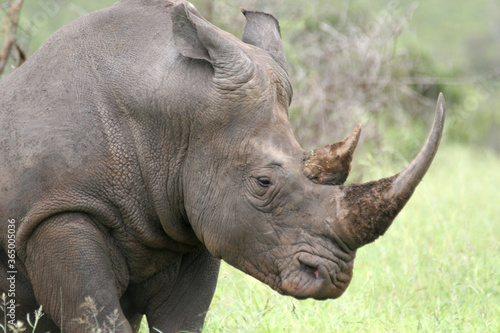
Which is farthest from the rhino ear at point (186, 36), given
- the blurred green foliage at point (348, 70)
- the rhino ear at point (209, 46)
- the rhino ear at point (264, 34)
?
the blurred green foliage at point (348, 70)

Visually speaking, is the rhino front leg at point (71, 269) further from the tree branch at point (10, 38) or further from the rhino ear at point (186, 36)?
the tree branch at point (10, 38)

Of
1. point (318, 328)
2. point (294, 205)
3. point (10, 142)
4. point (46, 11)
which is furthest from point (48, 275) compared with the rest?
point (46, 11)

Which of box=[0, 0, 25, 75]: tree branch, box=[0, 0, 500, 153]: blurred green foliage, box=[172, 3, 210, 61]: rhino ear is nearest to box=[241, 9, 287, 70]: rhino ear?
box=[172, 3, 210, 61]: rhino ear

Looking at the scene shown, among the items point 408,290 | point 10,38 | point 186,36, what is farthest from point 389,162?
point 186,36

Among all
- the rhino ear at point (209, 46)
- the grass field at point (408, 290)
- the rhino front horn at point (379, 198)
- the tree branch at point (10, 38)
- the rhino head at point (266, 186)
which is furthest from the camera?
the tree branch at point (10, 38)

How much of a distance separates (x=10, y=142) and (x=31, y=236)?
519mm

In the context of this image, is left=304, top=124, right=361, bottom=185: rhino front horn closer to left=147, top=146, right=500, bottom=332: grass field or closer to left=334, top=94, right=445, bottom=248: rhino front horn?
left=334, top=94, right=445, bottom=248: rhino front horn

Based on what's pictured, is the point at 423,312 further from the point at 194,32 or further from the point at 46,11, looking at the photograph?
the point at 46,11

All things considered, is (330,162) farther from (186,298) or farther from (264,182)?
(186,298)

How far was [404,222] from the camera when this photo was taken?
340 inches

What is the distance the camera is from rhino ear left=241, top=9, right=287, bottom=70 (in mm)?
4652

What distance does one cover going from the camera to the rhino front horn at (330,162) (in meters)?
3.93

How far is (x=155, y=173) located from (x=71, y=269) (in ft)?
2.27

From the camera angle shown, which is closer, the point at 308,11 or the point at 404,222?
the point at 404,222
